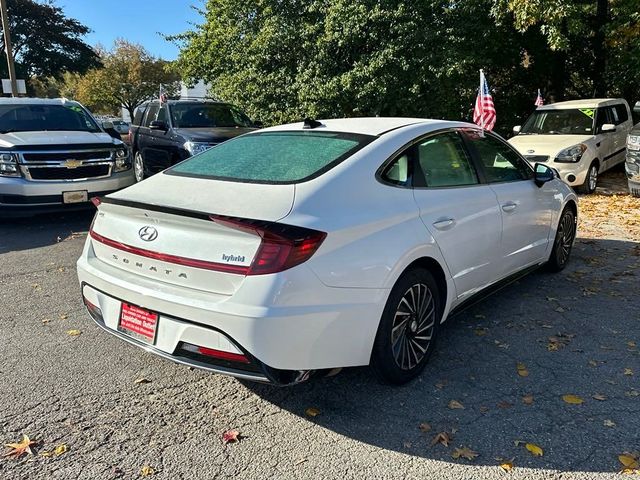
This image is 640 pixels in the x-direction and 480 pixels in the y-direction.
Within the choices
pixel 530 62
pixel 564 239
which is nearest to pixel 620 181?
pixel 530 62

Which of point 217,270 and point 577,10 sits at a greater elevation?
point 577,10

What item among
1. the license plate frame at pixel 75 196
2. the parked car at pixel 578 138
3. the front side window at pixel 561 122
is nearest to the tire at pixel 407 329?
the license plate frame at pixel 75 196

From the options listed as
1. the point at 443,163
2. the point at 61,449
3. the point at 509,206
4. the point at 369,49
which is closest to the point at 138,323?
the point at 61,449

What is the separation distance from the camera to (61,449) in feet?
9.01

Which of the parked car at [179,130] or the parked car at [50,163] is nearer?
the parked car at [50,163]

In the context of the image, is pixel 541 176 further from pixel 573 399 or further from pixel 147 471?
pixel 147 471

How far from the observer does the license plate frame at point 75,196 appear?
7.31 m

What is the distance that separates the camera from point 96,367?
358 centimetres

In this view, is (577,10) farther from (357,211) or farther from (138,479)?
(138,479)

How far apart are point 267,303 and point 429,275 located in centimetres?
125

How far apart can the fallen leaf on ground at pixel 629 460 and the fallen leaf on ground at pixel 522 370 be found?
0.85 meters

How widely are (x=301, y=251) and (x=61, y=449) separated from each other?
1553mm

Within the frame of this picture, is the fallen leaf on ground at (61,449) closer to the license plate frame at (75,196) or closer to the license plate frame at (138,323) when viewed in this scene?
the license plate frame at (138,323)

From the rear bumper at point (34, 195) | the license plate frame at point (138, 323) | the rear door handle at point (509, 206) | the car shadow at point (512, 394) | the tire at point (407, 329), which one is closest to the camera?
the car shadow at point (512, 394)
